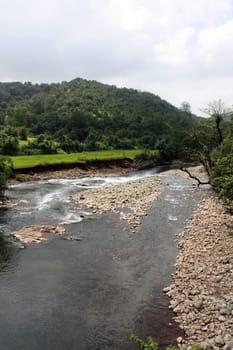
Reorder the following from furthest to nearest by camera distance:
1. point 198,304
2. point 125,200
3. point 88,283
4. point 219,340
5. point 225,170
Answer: point 125,200
point 225,170
point 88,283
point 198,304
point 219,340

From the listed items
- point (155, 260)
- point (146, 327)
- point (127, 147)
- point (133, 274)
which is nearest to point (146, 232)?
point (155, 260)

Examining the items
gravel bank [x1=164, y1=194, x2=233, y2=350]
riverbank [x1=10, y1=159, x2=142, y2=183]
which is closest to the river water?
gravel bank [x1=164, y1=194, x2=233, y2=350]

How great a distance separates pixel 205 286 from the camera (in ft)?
57.3

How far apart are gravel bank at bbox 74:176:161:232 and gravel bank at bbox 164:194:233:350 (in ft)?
19.2

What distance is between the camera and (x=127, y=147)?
9581 cm

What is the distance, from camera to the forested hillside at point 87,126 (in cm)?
8406

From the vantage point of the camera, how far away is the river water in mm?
14320

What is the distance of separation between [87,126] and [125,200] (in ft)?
224

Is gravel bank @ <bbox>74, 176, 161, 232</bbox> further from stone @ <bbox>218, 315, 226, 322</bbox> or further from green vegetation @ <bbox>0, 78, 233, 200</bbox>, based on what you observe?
stone @ <bbox>218, 315, 226, 322</bbox>

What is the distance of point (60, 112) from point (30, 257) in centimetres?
9449

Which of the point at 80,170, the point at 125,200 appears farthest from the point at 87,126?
the point at 125,200

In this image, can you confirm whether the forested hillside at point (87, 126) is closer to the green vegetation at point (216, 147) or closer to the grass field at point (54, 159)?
the grass field at point (54, 159)

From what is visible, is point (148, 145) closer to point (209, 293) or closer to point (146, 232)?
point (146, 232)

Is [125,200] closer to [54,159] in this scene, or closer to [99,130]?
[54,159]
